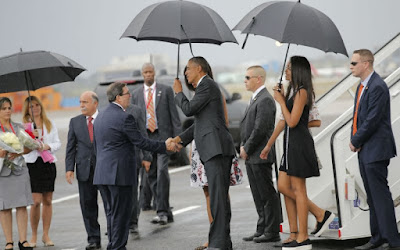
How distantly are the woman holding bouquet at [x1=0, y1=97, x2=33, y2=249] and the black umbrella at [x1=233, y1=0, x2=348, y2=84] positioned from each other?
113 inches

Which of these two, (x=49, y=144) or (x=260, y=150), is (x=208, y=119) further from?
(x=49, y=144)

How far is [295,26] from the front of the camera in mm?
8422

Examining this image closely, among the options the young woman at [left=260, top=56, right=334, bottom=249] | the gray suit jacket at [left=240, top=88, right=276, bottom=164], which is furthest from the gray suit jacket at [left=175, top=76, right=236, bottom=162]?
the gray suit jacket at [left=240, top=88, right=276, bottom=164]

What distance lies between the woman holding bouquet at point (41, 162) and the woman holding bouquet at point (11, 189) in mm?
449

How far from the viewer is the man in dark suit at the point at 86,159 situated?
1018cm

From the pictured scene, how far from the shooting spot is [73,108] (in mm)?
62344

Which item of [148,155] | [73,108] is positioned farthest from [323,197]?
[73,108]

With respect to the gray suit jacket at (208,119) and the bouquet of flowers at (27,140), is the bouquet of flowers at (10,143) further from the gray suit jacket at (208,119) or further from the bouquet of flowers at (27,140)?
the gray suit jacket at (208,119)

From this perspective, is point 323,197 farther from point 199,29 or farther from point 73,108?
point 73,108

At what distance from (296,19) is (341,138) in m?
1.23

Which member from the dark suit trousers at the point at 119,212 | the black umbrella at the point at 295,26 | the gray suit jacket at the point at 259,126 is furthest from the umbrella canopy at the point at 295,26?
the dark suit trousers at the point at 119,212

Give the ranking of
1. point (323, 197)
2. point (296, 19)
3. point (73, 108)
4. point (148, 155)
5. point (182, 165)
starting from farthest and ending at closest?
point (73, 108)
point (182, 165)
point (148, 155)
point (323, 197)
point (296, 19)

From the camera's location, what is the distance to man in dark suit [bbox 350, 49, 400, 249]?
8.52 meters

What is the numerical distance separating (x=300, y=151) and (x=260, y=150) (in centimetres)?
111
